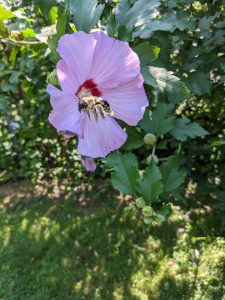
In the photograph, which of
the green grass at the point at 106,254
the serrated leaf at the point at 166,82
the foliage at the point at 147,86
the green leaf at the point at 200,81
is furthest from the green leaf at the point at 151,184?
the green grass at the point at 106,254

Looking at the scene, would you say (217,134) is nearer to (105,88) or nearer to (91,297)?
(91,297)

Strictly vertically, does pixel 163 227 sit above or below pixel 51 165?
above

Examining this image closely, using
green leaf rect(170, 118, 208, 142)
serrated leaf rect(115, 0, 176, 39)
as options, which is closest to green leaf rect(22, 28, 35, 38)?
serrated leaf rect(115, 0, 176, 39)

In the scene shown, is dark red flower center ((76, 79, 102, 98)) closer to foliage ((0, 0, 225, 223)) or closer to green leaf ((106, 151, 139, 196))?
foliage ((0, 0, 225, 223))

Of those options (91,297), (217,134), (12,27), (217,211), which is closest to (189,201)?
(217,211)

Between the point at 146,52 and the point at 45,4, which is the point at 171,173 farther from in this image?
the point at 45,4

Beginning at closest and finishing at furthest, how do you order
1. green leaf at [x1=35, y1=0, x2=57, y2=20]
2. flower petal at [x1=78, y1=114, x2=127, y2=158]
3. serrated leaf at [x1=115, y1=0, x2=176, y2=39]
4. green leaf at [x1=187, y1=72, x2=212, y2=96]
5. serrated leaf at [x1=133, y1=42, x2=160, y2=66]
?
flower petal at [x1=78, y1=114, x2=127, y2=158]
serrated leaf at [x1=133, y1=42, x2=160, y2=66]
serrated leaf at [x1=115, y1=0, x2=176, y2=39]
green leaf at [x1=35, y1=0, x2=57, y2=20]
green leaf at [x1=187, y1=72, x2=212, y2=96]

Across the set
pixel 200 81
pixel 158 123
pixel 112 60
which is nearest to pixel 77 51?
pixel 112 60
